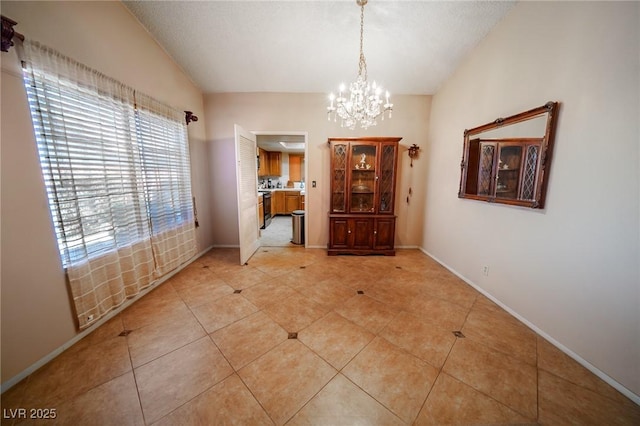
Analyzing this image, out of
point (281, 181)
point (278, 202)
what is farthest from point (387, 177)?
point (281, 181)

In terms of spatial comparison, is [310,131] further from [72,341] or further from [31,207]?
[72,341]

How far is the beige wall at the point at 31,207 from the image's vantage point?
4.23 feet

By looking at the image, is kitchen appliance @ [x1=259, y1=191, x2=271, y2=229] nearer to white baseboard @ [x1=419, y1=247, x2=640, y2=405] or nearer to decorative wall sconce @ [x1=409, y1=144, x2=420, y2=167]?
decorative wall sconce @ [x1=409, y1=144, x2=420, y2=167]

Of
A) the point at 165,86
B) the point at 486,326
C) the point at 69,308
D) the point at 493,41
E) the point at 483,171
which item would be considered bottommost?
the point at 486,326

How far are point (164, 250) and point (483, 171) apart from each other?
4050mm

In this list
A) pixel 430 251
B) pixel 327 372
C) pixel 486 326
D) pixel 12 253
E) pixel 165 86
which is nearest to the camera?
pixel 12 253

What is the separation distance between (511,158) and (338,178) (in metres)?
2.23

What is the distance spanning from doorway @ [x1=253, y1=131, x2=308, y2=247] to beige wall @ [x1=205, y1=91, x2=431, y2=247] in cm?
116

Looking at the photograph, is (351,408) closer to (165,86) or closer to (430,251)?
(430,251)

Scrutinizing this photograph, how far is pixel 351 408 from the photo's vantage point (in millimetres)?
1203

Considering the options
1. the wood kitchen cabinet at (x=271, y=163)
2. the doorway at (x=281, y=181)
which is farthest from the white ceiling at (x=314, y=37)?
the wood kitchen cabinet at (x=271, y=163)

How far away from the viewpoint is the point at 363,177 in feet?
11.9

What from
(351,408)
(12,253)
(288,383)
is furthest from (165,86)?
(351,408)

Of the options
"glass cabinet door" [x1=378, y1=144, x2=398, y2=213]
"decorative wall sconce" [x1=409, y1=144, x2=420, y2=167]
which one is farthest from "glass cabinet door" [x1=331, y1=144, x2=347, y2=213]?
"decorative wall sconce" [x1=409, y1=144, x2=420, y2=167]
